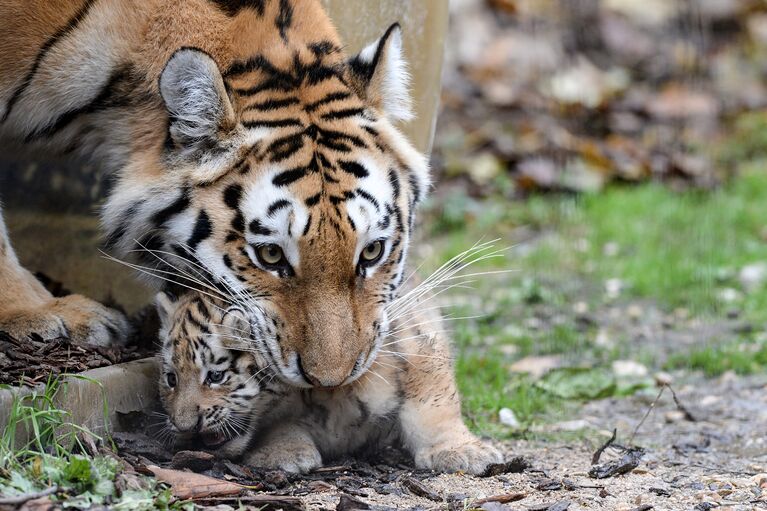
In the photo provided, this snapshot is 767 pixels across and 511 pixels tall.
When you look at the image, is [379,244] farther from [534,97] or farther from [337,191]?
[534,97]

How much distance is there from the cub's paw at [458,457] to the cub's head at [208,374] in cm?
66

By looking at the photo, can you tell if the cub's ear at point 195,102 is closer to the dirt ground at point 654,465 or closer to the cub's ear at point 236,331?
the cub's ear at point 236,331

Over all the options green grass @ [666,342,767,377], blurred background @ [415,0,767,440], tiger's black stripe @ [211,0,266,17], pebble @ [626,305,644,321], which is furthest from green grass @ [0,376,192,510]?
pebble @ [626,305,644,321]

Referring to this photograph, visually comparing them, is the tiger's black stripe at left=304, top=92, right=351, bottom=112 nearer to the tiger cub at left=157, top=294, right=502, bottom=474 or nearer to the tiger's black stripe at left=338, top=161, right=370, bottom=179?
the tiger's black stripe at left=338, top=161, right=370, bottom=179

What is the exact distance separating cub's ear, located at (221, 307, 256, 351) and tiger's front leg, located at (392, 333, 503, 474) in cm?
71

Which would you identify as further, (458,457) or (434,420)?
(434,420)

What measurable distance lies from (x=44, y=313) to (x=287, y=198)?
1173mm

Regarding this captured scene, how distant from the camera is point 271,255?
3.60 metres

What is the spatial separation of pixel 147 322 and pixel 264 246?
1264 mm

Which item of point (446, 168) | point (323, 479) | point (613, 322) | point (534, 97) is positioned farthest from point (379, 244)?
point (534, 97)

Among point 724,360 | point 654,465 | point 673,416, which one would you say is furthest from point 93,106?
point 724,360

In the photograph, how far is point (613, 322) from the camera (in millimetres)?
6715

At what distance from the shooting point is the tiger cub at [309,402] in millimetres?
3617

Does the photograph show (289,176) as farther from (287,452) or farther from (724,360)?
(724,360)
